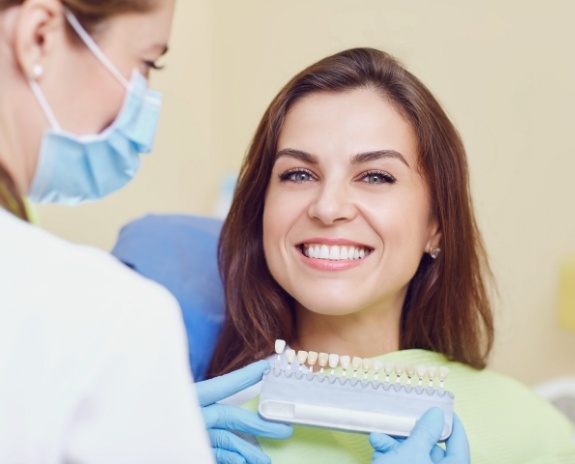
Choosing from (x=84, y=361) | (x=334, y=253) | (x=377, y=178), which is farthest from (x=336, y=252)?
(x=84, y=361)

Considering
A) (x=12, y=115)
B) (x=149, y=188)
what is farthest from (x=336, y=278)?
(x=149, y=188)

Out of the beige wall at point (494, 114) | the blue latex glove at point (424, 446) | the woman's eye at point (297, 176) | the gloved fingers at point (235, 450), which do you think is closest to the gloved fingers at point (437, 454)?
the blue latex glove at point (424, 446)

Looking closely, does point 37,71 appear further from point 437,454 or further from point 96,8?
point 437,454

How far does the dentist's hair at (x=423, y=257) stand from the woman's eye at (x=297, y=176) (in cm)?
6

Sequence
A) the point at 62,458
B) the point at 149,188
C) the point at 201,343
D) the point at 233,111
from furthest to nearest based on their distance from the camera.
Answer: the point at 233,111
the point at 149,188
the point at 201,343
the point at 62,458

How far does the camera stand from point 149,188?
7.11ft

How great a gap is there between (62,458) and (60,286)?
0.47 feet

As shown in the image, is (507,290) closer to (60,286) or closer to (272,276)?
(272,276)

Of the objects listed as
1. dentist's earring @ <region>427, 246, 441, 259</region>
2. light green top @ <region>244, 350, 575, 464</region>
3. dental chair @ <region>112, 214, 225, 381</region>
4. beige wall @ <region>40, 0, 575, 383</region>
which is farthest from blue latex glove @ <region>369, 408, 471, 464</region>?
beige wall @ <region>40, 0, 575, 383</region>

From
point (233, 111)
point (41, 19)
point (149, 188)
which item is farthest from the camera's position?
point (233, 111)

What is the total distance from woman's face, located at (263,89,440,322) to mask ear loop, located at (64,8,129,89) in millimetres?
387

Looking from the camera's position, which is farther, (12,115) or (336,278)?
(336,278)

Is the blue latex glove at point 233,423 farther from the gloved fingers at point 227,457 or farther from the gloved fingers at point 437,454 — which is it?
the gloved fingers at point 437,454

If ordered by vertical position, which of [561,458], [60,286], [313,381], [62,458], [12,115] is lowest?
[561,458]
